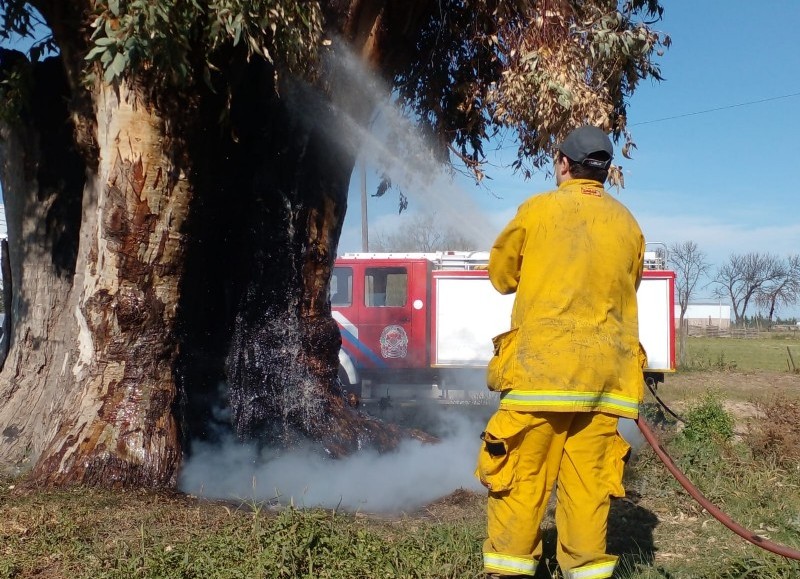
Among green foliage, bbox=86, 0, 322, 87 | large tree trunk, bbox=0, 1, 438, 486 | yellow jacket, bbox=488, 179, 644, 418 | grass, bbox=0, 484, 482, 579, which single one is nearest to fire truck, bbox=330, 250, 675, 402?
large tree trunk, bbox=0, 1, 438, 486

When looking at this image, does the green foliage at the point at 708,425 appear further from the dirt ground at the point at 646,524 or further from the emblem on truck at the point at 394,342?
the emblem on truck at the point at 394,342

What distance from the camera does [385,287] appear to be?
12.4 metres

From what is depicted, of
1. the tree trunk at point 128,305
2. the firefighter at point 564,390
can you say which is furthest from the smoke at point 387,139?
the firefighter at point 564,390

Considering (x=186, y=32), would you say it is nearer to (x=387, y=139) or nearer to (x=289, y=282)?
(x=289, y=282)

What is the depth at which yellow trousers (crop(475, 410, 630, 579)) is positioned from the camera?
317 centimetres

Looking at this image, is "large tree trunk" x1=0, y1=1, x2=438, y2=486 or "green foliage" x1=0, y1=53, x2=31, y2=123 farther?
"green foliage" x1=0, y1=53, x2=31, y2=123

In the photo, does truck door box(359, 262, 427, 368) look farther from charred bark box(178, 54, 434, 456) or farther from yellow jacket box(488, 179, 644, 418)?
yellow jacket box(488, 179, 644, 418)

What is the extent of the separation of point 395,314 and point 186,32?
8141mm

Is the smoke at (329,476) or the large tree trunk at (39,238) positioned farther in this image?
the large tree trunk at (39,238)

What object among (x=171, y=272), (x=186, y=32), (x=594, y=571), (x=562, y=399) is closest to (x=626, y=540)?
(x=594, y=571)

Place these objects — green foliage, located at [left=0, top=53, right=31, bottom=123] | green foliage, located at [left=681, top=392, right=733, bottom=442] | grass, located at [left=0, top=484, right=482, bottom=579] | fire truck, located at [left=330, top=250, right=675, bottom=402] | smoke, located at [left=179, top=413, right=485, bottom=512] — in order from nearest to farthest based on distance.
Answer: grass, located at [left=0, top=484, right=482, bottom=579], smoke, located at [left=179, top=413, right=485, bottom=512], green foliage, located at [left=0, top=53, right=31, bottom=123], green foliage, located at [left=681, top=392, right=733, bottom=442], fire truck, located at [left=330, top=250, right=675, bottom=402]

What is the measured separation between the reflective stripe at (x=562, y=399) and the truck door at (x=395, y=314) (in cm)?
889

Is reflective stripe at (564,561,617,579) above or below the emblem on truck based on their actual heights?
below

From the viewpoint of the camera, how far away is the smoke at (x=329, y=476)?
5539mm
